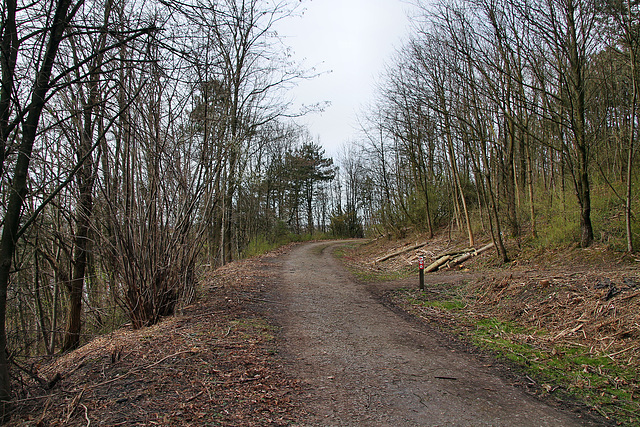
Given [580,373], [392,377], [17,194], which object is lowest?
[580,373]

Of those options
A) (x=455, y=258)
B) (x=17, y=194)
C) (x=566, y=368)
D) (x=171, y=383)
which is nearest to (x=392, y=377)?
(x=566, y=368)

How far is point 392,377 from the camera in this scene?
4.31 m

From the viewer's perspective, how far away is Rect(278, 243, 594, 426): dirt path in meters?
3.42

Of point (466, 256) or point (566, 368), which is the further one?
point (466, 256)

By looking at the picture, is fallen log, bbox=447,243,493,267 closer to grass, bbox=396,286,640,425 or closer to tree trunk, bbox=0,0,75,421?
grass, bbox=396,286,640,425

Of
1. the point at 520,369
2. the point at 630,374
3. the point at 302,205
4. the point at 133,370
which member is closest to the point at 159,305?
the point at 133,370

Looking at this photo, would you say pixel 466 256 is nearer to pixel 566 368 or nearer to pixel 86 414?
pixel 566 368

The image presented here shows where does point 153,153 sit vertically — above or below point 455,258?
above

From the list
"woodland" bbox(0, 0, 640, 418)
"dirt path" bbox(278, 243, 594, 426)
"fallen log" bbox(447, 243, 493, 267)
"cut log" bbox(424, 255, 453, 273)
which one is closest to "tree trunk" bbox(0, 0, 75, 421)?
"woodland" bbox(0, 0, 640, 418)

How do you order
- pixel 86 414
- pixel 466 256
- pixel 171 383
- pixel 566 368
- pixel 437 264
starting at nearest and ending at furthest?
pixel 86 414
pixel 171 383
pixel 566 368
pixel 466 256
pixel 437 264

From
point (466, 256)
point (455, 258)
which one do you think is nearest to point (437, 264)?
point (455, 258)

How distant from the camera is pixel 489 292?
7750 mm

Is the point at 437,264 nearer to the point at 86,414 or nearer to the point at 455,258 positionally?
the point at 455,258

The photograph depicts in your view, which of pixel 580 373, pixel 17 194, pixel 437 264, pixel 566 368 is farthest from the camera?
pixel 437 264
